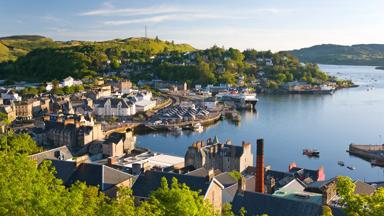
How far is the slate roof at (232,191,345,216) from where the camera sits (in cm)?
1508

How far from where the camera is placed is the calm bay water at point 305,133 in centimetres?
3666

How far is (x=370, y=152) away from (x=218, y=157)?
15924 millimetres

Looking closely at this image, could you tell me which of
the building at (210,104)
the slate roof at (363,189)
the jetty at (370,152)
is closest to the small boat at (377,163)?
the jetty at (370,152)

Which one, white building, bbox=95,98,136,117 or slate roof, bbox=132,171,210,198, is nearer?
slate roof, bbox=132,171,210,198

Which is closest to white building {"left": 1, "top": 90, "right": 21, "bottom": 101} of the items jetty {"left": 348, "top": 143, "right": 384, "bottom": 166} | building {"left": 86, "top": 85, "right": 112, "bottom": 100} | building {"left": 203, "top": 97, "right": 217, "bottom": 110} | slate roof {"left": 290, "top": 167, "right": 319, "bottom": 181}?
building {"left": 86, "top": 85, "right": 112, "bottom": 100}

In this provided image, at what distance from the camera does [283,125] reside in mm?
53031

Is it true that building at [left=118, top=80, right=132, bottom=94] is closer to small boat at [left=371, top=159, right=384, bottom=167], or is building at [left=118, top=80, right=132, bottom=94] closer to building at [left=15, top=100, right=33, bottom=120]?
building at [left=15, top=100, right=33, bottom=120]

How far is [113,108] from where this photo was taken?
187ft

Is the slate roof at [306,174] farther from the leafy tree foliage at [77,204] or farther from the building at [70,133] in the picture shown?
the building at [70,133]

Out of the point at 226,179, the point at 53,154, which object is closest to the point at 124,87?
the point at 53,154

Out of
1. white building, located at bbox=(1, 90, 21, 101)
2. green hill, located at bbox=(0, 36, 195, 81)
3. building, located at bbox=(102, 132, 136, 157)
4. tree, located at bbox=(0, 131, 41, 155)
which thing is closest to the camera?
tree, located at bbox=(0, 131, 41, 155)

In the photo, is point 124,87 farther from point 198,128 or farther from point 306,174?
point 306,174

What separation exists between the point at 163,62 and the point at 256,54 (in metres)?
30.2

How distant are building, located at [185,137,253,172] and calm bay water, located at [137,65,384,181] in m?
6.48
